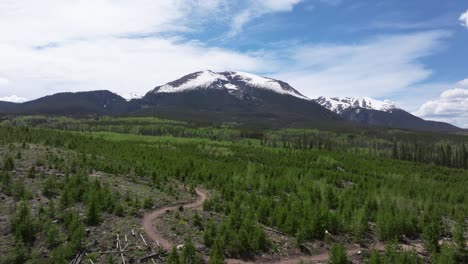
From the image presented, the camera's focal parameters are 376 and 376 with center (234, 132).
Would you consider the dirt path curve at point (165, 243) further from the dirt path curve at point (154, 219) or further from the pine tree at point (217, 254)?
the pine tree at point (217, 254)

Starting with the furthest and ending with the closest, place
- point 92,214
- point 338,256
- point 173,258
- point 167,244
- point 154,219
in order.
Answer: point 154,219
point 92,214
point 167,244
point 338,256
point 173,258

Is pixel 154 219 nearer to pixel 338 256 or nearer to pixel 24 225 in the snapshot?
pixel 24 225

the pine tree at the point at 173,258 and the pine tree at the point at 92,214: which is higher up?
the pine tree at the point at 92,214

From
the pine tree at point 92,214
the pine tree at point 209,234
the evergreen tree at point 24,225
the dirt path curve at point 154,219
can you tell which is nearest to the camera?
the evergreen tree at point 24,225

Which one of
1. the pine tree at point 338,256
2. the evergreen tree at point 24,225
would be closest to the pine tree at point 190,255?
the pine tree at point 338,256

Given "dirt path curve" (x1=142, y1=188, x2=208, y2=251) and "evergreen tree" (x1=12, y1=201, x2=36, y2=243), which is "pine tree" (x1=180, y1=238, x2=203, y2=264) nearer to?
"dirt path curve" (x1=142, y1=188, x2=208, y2=251)

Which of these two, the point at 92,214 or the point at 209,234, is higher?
the point at 92,214

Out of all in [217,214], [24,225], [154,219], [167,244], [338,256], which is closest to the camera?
[24,225]

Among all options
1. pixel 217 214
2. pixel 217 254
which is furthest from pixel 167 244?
pixel 217 214

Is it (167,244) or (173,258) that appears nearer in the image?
(173,258)

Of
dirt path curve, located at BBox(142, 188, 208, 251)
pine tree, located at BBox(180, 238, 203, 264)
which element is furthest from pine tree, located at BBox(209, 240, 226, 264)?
dirt path curve, located at BBox(142, 188, 208, 251)

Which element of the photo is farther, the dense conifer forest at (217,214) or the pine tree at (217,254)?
the dense conifer forest at (217,214)
